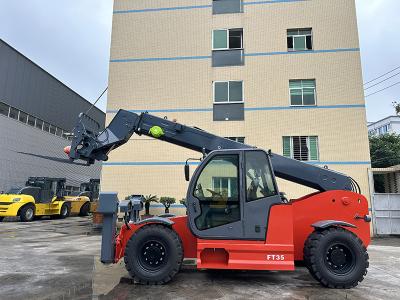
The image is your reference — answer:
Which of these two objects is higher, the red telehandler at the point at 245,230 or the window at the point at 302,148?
the window at the point at 302,148

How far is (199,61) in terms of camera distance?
16.6 metres

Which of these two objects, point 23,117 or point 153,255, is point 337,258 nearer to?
point 153,255

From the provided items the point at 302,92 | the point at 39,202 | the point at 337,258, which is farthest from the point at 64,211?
the point at 337,258

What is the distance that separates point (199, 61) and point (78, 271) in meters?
12.8

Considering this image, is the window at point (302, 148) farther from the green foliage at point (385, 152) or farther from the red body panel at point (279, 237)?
the green foliage at point (385, 152)

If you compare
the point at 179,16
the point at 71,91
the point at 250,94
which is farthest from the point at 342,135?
the point at 71,91

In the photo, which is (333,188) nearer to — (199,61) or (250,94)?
(250,94)

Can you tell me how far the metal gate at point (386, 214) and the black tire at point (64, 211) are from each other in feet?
67.8

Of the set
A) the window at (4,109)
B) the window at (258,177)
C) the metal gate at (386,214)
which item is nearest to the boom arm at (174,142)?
the window at (258,177)

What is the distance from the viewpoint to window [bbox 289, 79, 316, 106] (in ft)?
51.0

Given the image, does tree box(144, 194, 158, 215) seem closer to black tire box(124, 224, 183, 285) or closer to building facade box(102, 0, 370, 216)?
building facade box(102, 0, 370, 216)

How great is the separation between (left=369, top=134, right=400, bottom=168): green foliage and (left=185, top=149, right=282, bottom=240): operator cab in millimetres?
31789

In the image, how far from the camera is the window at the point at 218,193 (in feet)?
18.6

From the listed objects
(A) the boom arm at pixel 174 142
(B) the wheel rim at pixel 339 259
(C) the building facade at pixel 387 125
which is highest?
(C) the building facade at pixel 387 125
